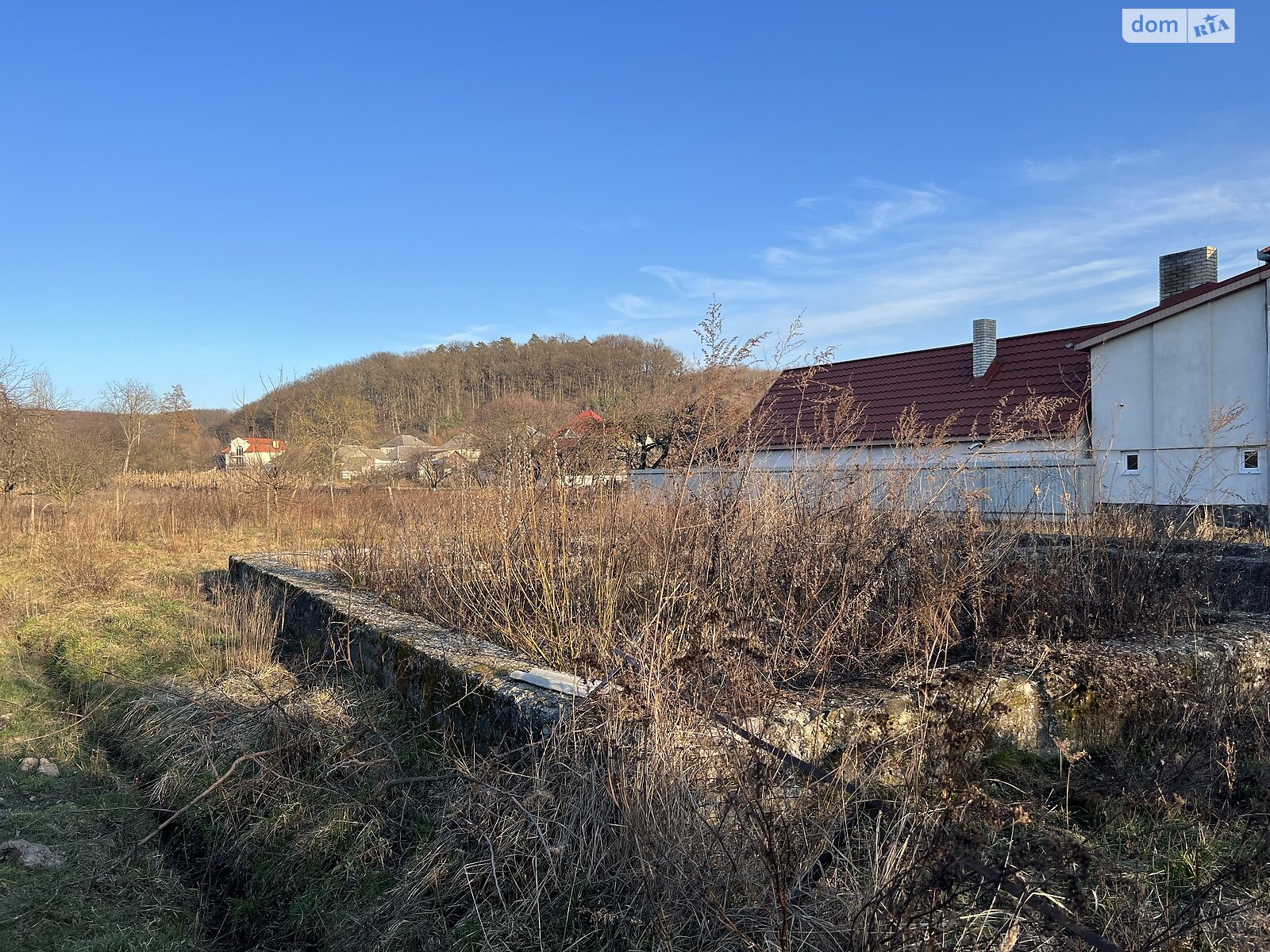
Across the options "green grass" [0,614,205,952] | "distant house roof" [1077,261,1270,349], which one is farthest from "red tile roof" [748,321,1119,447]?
"green grass" [0,614,205,952]

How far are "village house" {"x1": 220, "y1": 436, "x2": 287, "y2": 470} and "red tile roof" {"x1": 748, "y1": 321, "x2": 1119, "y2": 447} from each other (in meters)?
11.5

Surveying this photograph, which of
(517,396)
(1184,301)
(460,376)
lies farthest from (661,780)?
(460,376)

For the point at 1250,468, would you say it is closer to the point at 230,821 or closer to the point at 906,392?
the point at 906,392

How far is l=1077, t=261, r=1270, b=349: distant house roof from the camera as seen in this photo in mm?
12406

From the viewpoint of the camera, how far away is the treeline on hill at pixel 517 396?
180 inches

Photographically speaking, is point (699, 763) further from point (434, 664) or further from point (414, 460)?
point (414, 460)

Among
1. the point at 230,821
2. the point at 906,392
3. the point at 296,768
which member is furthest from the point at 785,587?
the point at 906,392

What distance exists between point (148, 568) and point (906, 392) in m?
15.0

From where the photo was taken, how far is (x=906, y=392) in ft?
59.5

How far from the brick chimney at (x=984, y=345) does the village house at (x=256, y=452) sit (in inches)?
612

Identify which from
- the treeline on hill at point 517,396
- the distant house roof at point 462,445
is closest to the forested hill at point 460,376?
the treeline on hill at point 517,396

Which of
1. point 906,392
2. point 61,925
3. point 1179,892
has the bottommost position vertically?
point 61,925

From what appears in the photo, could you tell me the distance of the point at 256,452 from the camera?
67.9ft

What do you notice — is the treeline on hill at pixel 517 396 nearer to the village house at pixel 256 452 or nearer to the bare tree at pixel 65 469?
the village house at pixel 256 452
